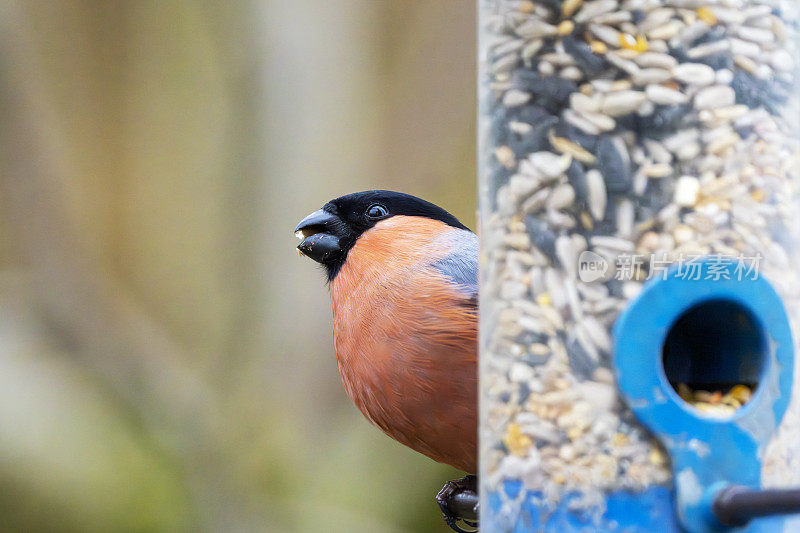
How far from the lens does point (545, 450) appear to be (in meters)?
1.21

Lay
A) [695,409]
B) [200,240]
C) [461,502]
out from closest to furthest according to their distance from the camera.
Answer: [695,409], [461,502], [200,240]

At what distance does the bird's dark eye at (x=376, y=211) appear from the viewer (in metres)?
2.20

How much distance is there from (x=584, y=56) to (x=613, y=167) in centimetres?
14

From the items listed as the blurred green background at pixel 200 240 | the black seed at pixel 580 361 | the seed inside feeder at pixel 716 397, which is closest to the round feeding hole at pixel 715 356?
the seed inside feeder at pixel 716 397

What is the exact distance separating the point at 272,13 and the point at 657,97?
2800mm

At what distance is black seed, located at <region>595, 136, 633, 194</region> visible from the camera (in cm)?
120

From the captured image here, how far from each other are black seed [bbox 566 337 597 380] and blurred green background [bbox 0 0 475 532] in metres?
2.66

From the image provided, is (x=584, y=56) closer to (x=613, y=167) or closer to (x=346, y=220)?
(x=613, y=167)

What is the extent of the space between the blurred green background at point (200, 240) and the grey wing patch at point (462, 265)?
183 centimetres

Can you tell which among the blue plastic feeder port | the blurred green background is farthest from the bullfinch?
the blurred green background

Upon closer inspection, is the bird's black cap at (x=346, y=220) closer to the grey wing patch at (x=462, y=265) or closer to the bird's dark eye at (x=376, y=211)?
the bird's dark eye at (x=376, y=211)

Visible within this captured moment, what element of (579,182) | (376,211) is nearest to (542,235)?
(579,182)

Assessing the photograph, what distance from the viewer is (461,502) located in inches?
68.6

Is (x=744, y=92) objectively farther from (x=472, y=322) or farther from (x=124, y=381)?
(x=124, y=381)
